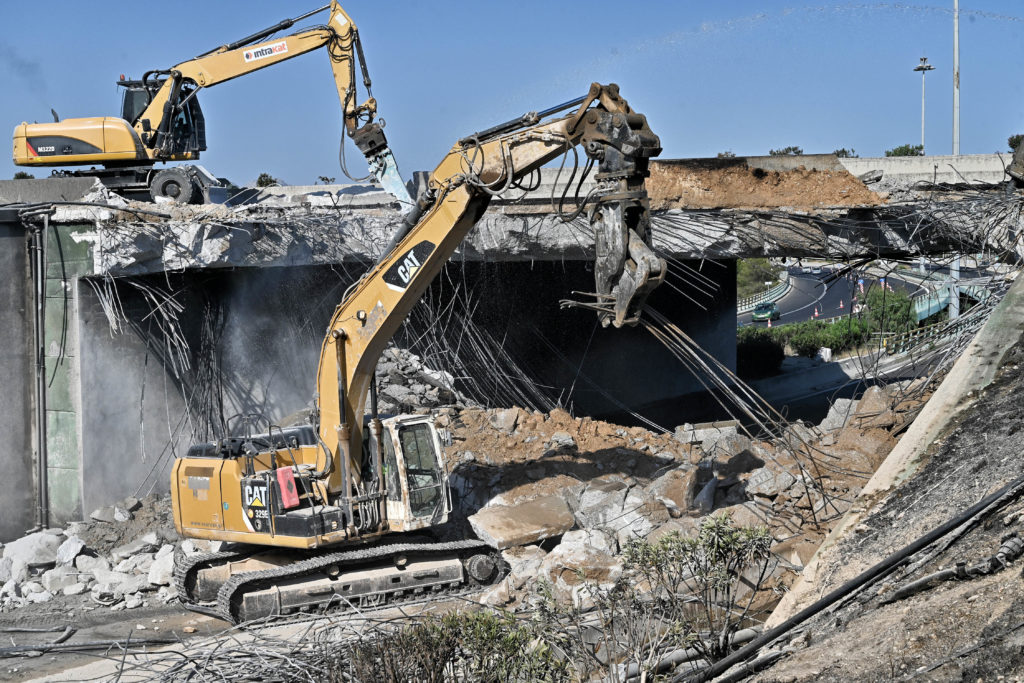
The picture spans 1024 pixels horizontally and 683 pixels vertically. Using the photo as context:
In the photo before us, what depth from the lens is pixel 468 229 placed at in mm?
8953

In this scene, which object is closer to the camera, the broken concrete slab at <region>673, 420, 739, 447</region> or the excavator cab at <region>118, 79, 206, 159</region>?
the broken concrete slab at <region>673, 420, 739, 447</region>

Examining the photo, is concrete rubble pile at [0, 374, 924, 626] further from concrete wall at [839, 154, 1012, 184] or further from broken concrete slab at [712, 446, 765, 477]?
concrete wall at [839, 154, 1012, 184]

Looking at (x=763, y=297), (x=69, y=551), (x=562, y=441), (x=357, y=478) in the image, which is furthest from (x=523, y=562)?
(x=763, y=297)

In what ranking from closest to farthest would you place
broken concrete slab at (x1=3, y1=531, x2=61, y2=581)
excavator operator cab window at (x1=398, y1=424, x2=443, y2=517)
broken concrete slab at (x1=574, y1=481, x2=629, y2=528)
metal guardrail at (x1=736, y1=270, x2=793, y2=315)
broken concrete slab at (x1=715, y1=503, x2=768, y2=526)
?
broken concrete slab at (x1=715, y1=503, x2=768, y2=526) < excavator operator cab window at (x1=398, y1=424, x2=443, y2=517) < broken concrete slab at (x1=574, y1=481, x2=629, y2=528) < broken concrete slab at (x1=3, y1=531, x2=61, y2=581) < metal guardrail at (x1=736, y1=270, x2=793, y2=315)

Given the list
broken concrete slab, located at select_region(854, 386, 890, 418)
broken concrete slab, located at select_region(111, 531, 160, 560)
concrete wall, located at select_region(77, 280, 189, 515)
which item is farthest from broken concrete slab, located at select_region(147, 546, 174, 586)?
broken concrete slab, located at select_region(854, 386, 890, 418)

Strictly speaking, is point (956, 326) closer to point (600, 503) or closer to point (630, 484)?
point (630, 484)

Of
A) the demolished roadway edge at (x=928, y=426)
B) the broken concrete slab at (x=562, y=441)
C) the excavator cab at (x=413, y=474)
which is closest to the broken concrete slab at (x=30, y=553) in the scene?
the excavator cab at (x=413, y=474)

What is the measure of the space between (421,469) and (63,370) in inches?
256

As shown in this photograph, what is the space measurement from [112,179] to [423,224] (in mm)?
8179

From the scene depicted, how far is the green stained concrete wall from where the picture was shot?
532 inches

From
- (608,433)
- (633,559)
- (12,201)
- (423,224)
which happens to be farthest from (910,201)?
(12,201)

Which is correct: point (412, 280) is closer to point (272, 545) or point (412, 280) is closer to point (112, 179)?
point (272, 545)

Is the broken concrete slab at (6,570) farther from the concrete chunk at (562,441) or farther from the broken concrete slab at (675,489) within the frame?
the broken concrete slab at (675,489)

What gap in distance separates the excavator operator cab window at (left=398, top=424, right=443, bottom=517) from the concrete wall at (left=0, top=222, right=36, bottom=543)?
6.79m
